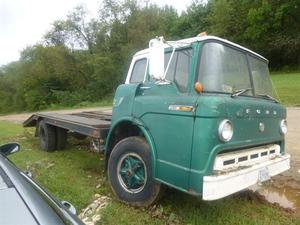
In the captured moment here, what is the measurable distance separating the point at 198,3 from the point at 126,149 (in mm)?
52351

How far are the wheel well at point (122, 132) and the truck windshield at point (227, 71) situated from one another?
1308 mm

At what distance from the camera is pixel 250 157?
14.6 feet

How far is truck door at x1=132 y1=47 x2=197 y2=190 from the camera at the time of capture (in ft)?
13.2

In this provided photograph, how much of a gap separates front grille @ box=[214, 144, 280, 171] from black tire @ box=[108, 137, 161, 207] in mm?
913

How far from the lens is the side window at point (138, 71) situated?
529cm

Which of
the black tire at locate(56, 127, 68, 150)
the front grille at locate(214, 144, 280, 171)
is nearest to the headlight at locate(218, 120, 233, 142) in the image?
the front grille at locate(214, 144, 280, 171)

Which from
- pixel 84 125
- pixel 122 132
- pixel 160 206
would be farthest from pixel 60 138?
pixel 160 206

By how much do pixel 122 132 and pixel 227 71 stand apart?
1.86 metres

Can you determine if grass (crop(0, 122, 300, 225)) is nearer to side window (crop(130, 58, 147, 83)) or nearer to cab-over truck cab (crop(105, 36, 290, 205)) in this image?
cab-over truck cab (crop(105, 36, 290, 205))

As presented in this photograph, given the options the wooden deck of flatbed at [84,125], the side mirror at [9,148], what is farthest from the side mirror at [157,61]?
the wooden deck of flatbed at [84,125]

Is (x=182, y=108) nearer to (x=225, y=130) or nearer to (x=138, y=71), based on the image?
(x=225, y=130)

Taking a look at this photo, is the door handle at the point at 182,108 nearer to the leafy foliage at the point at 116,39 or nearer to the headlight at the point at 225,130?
the headlight at the point at 225,130

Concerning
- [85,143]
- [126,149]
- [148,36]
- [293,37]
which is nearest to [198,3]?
[293,37]

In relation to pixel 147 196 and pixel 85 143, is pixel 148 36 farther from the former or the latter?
pixel 147 196
